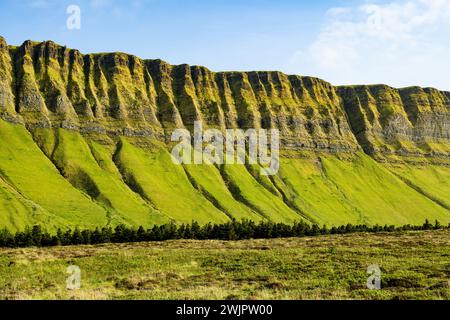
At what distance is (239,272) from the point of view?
153 ft

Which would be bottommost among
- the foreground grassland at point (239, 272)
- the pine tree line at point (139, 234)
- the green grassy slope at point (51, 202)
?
the foreground grassland at point (239, 272)

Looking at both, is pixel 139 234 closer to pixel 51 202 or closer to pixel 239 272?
pixel 239 272

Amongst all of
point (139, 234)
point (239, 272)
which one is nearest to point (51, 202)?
point (139, 234)

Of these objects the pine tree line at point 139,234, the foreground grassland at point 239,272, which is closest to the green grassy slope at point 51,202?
the pine tree line at point 139,234

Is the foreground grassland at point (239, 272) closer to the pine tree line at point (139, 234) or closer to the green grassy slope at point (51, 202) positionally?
the pine tree line at point (139, 234)

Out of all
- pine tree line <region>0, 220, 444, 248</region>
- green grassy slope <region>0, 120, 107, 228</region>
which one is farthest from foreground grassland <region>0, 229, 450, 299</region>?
green grassy slope <region>0, 120, 107, 228</region>

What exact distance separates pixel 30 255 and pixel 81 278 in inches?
756

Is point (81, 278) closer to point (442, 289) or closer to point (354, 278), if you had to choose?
point (354, 278)

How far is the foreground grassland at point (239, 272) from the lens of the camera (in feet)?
112

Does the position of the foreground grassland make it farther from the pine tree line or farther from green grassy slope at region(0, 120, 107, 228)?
green grassy slope at region(0, 120, 107, 228)

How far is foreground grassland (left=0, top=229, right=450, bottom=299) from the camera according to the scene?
34.1 metres
